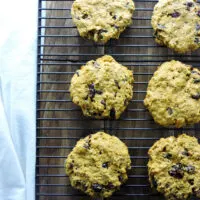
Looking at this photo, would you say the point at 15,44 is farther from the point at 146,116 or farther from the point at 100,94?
the point at 146,116

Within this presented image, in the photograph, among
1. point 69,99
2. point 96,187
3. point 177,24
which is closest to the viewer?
point 96,187

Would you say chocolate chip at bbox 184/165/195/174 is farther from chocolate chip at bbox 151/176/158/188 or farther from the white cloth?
the white cloth

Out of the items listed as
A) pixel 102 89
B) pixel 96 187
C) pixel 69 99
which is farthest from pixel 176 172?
pixel 69 99

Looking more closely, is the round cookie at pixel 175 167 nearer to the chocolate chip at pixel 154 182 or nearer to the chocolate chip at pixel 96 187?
the chocolate chip at pixel 154 182

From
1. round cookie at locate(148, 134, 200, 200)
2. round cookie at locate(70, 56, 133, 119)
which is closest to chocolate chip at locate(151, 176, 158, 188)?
round cookie at locate(148, 134, 200, 200)

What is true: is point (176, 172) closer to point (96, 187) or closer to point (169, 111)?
point (169, 111)

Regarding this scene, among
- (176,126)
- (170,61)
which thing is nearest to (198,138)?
(176,126)
